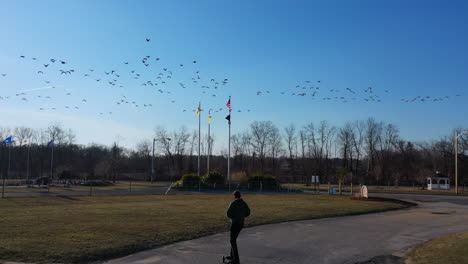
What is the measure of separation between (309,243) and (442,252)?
3657 mm

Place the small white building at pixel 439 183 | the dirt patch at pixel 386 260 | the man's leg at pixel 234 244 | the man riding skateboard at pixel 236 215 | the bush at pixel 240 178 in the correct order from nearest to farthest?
the man's leg at pixel 234 244, the man riding skateboard at pixel 236 215, the dirt patch at pixel 386 260, the bush at pixel 240 178, the small white building at pixel 439 183

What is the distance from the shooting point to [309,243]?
12.1 metres

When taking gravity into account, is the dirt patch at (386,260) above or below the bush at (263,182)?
above

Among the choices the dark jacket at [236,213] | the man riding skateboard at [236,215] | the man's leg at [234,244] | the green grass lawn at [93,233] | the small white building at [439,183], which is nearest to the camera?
the man's leg at [234,244]

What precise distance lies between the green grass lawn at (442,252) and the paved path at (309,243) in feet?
1.87

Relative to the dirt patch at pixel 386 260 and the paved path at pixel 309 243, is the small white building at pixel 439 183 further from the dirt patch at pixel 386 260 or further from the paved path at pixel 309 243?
the dirt patch at pixel 386 260

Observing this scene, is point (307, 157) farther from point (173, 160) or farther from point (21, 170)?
point (21, 170)

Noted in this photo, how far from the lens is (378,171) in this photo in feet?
264

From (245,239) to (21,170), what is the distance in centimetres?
11390

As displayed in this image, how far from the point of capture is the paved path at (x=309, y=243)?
9.84 metres

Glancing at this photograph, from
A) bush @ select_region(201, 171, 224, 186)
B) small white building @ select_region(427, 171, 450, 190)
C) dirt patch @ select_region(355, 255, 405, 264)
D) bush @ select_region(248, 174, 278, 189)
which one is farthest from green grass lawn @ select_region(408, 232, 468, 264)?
small white building @ select_region(427, 171, 450, 190)

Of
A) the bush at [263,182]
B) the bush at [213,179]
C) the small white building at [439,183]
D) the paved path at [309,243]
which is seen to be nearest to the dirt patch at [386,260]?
the paved path at [309,243]

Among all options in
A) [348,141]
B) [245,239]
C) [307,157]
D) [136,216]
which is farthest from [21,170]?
[245,239]

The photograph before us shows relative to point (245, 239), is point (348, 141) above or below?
above
